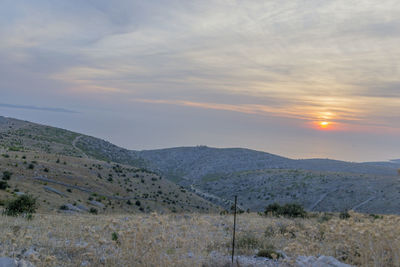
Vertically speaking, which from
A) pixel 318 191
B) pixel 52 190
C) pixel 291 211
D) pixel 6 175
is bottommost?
pixel 318 191

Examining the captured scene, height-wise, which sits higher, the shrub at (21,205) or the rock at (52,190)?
the shrub at (21,205)

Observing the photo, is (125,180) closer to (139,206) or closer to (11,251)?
(139,206)

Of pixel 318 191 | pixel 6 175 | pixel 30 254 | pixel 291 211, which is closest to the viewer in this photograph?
pixel 30 254

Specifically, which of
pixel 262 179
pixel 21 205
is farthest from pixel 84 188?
pixel 262 179

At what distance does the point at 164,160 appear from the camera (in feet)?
453

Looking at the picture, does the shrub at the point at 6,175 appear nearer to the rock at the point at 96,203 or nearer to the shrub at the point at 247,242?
the rock at the point at 96,203

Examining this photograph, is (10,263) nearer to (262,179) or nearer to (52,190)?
(52,190)

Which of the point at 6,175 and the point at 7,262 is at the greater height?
the point at 7,262

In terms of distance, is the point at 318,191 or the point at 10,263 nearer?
the point at 10,263

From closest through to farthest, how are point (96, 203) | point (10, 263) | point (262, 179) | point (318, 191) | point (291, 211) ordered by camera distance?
1. point (10, 263)
2. point (291, 211)
3. point (96, 203)
4. point (318, 191)
5. point (262, 179)

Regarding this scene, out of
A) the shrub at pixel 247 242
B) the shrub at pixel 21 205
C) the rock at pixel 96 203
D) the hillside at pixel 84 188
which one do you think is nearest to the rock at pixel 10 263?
the shrub at pixel 247 242

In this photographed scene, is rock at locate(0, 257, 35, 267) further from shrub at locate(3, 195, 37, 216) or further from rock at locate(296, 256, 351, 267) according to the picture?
shrub at locate(3, 195, 37, 216)

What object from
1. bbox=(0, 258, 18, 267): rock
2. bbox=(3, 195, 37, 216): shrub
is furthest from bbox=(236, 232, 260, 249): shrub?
bbox=(3, 195, 37, 216): shrub

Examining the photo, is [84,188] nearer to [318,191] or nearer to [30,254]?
[30,254]
